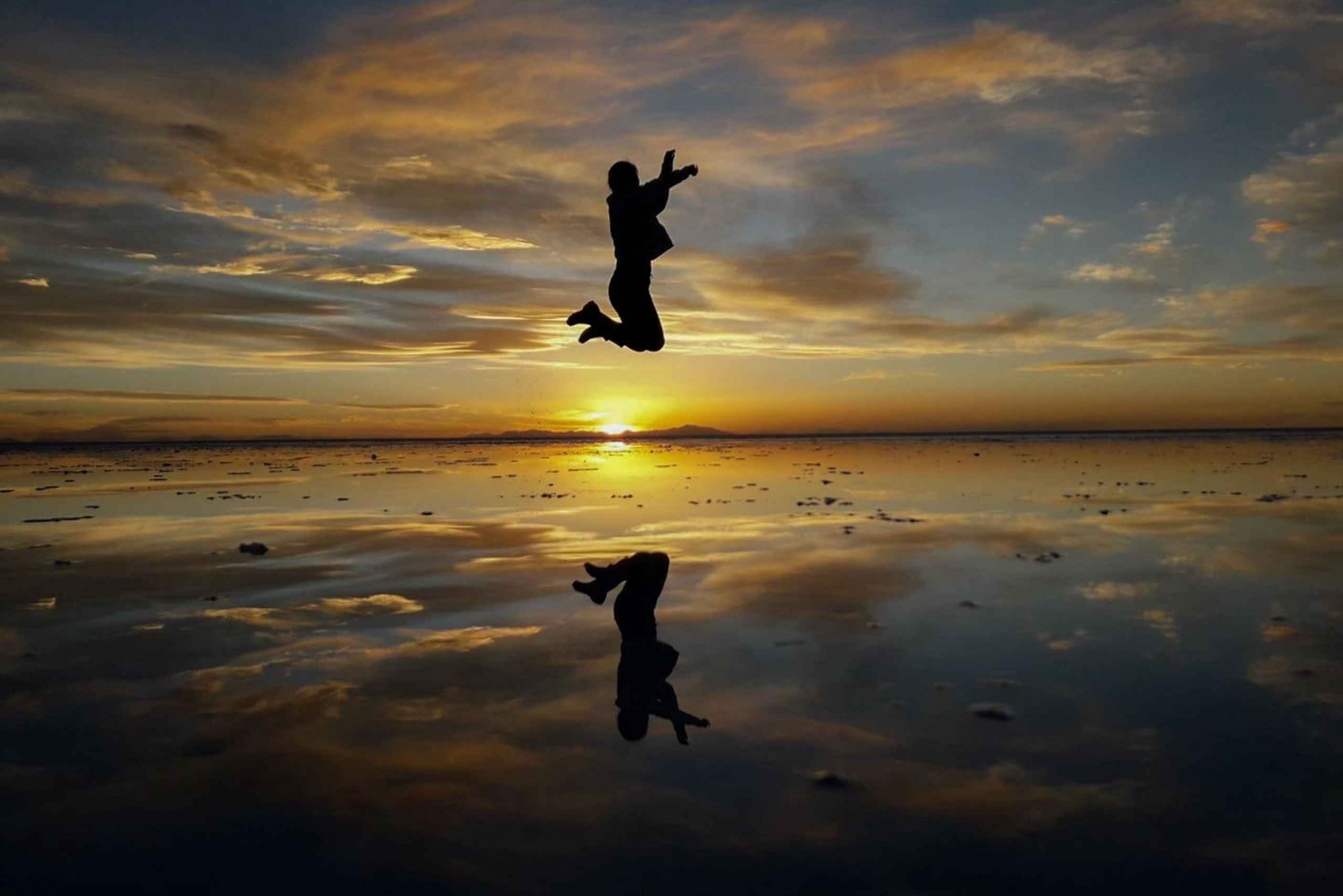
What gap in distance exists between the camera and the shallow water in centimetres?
426

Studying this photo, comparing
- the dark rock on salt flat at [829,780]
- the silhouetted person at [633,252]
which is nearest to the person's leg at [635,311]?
the silhouetted person at [633,252]

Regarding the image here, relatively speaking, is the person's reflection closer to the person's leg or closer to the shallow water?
the shallow water

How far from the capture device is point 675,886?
3.98 meters

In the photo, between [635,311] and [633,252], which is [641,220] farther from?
[635,311]

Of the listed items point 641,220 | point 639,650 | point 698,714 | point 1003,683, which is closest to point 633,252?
point 641,220

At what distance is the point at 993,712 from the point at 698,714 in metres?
2.13

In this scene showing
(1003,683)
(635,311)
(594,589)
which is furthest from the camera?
(594,589)

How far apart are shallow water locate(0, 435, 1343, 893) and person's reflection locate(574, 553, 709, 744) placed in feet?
0.42

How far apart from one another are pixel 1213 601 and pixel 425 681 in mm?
8482

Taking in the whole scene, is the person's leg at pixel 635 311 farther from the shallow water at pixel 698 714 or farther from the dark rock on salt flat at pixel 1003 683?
the dark rock on salt flat at pixel 1003 683

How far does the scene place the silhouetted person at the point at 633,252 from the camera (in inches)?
341

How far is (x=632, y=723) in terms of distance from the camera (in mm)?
6082

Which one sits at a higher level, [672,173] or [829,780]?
[672,173]

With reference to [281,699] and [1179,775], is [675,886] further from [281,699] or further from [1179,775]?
[281,699]
